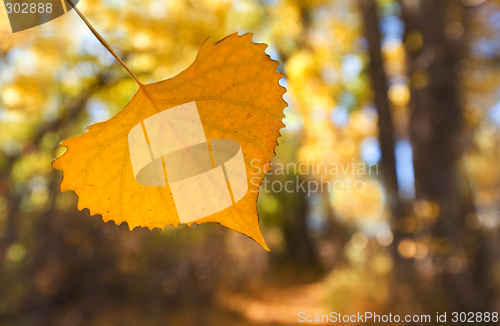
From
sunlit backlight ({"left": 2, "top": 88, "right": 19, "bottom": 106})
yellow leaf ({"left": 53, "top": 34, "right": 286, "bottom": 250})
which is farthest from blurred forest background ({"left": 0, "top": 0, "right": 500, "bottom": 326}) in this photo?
yellow leaf ({"left": 53, "top": 34, "right": 286, "bottom": 250})

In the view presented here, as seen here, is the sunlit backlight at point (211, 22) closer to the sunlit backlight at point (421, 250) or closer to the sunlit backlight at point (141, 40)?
the sunlit backlight at point (141, 40)

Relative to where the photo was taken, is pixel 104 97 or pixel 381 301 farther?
pixel 381 301

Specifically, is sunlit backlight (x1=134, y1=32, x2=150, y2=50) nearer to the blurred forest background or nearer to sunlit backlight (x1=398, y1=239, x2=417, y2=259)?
the blurred forest background

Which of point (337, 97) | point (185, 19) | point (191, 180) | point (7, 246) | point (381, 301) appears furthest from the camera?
point (337, 97)

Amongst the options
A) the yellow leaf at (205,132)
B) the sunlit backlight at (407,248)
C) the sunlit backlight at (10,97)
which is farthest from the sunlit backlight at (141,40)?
the sunlit backlight at (407,248)

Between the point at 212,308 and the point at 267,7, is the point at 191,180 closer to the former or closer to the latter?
the point at 267,7

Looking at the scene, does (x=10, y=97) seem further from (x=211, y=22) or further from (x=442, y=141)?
(x=442, y=141)

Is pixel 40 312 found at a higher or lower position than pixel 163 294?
higher

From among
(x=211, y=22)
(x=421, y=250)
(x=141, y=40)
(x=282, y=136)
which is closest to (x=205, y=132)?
(x=282, y=136)

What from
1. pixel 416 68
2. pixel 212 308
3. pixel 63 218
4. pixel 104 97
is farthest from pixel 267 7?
pixel 212 308

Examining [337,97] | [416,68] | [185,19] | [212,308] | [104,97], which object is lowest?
[212,308]
